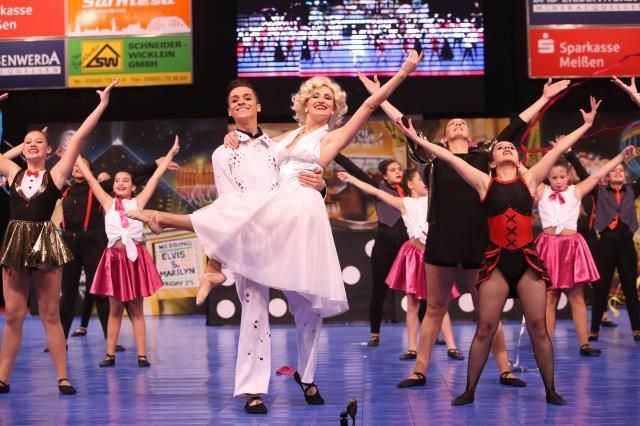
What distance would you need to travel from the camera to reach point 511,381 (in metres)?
5.02

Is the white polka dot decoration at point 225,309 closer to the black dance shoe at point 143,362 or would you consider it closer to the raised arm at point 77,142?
the black dance shoe at point 143,362

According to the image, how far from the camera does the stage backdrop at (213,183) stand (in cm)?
944

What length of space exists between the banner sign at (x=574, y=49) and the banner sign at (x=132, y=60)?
4156 millimetres

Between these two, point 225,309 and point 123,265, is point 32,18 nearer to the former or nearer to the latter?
point 225,309

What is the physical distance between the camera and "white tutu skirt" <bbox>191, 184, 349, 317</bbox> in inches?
169

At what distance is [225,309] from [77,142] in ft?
15.7

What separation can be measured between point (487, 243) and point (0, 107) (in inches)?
331

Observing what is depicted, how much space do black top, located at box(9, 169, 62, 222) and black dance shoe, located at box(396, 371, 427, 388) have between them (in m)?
2.29

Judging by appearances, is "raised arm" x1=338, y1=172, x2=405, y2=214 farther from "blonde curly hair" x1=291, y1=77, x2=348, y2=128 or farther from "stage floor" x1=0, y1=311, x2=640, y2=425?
"blonde curly hair" x1=291, y1=77, x2=348, y2=128

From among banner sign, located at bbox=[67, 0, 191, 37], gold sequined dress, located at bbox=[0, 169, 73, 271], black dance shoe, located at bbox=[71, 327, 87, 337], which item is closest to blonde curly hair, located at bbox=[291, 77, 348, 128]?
gold sequined dress, located at bbox=[0, 169, 73, 271]

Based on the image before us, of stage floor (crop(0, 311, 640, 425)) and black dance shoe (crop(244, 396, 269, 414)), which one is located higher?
black dance shoe (crop(244, 396, 269, 414))

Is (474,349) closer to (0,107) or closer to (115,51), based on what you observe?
(115,51)

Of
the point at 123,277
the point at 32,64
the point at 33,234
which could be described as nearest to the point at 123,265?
the point at 123,277

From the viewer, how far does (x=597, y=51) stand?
10164mm
